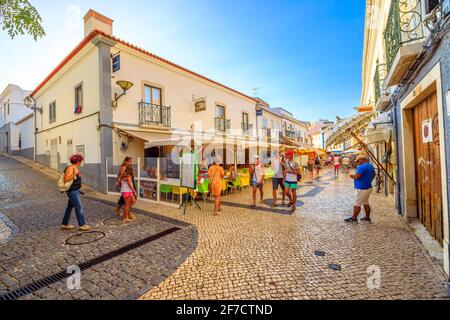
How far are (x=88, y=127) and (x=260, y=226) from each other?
973 cm

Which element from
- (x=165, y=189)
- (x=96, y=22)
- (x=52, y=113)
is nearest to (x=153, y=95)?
(x=96, y=22)

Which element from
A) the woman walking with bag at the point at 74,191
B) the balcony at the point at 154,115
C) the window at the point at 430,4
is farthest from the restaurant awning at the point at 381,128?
the balcony at the point at 154,115

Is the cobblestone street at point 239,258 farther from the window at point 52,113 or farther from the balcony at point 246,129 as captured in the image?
the balcony at point 246,129

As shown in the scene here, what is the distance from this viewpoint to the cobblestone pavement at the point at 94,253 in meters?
2.82

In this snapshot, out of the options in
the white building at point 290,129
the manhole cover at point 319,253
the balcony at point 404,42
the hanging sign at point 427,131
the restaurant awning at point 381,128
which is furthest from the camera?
the white building at point 290,129

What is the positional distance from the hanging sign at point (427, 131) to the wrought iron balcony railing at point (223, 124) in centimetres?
1289

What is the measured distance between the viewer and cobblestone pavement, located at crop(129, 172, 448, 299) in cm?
262

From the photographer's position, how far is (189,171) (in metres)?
6.77

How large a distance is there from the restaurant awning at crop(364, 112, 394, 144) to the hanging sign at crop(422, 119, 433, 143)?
7.76 feet

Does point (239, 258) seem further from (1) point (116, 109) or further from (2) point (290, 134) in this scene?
(2) point (290, 134)

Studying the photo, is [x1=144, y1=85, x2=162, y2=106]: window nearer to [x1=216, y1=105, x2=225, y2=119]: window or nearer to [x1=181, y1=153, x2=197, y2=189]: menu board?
[x1=216, y1=105, x2=225, y2=119]: window

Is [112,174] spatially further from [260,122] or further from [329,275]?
[260,122]

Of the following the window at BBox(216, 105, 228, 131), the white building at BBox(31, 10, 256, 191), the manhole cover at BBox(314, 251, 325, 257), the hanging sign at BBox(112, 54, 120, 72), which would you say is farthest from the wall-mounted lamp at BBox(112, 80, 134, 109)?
the manhole cover at BBox(314, 251, 325, 257)

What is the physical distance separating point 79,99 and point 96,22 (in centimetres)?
400
